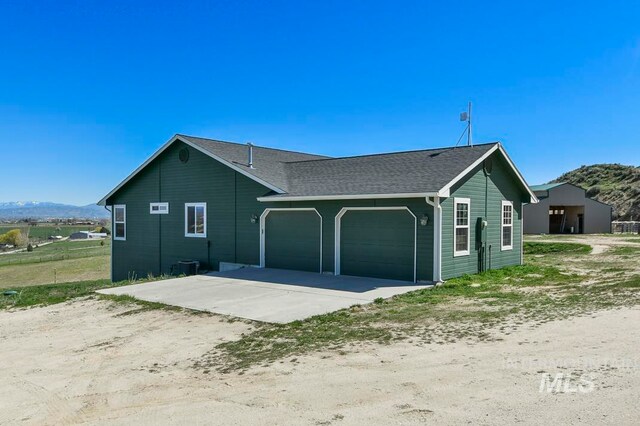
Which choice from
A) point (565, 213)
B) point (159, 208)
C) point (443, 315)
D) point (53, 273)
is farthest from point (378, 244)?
point (565, 213)

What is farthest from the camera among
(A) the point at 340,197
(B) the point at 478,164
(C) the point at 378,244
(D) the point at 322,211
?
(D) the point at 322,211

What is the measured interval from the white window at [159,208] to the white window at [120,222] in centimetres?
195

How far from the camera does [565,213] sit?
3906cm

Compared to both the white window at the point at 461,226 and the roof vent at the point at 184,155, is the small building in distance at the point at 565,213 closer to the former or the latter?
the white window at the point at 461,226

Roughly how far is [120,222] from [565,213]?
34072mm

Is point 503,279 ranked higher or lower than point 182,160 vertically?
lower

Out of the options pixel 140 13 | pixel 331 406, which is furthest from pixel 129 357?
pixel 140 13

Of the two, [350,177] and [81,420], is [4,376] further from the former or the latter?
[350,177]

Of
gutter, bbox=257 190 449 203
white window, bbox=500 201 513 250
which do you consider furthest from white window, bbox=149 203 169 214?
white window, bbox=500 201 513 250

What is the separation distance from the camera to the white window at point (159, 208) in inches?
736

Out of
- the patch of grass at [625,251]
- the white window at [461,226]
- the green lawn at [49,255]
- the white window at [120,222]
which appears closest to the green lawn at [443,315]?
the white window at [461,226]

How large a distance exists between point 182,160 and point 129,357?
1245cm

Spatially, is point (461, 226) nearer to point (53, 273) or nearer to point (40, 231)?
point (53, 273)

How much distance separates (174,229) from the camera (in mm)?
18484
